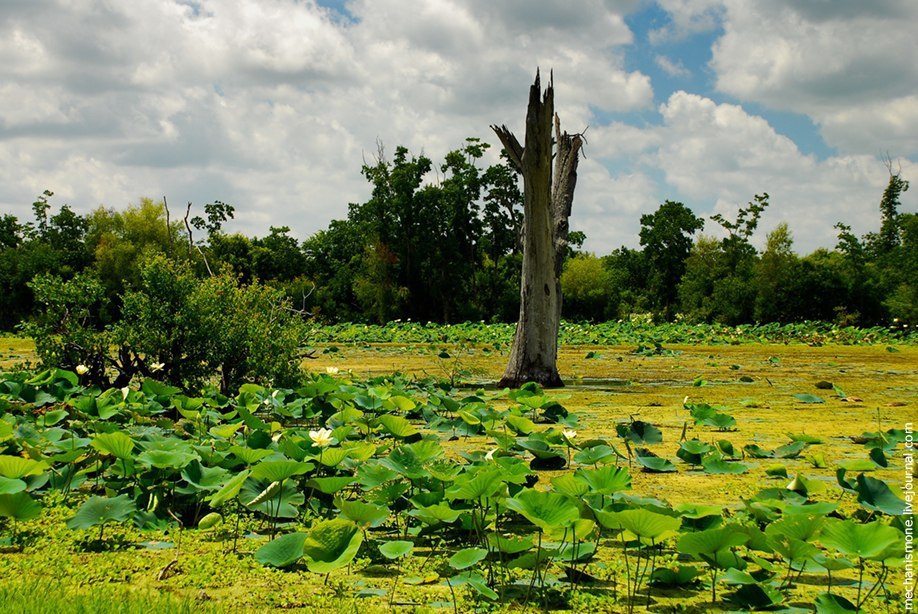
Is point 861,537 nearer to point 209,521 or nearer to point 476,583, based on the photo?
point 476,583

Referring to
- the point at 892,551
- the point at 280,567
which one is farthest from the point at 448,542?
the point at 892,551

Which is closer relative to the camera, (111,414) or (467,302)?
(111,414)

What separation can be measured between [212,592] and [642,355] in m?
12.5

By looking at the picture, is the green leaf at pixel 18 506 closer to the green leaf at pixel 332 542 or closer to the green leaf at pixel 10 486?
the green leaf at pixel 10 486

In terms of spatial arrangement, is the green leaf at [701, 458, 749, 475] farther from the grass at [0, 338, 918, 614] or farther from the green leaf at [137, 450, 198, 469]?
the green leaf at [137, 450, 198, 469]

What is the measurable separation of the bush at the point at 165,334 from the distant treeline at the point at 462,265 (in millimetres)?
16989

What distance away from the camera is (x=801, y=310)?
27.2 metres

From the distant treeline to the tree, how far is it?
0.05 m

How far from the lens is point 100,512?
2.52m

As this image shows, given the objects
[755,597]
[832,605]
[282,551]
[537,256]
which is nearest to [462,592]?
[282,551]

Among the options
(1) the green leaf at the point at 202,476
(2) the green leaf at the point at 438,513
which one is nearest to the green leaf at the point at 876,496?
(2) the green leaf at the point at 438,513

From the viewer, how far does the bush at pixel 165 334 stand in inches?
241

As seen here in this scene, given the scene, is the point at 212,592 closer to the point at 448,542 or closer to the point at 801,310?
the point at 448,542

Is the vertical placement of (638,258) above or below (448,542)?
above
